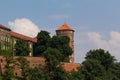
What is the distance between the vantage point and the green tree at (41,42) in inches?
3167

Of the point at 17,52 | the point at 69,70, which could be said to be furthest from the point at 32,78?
the point at 17,52

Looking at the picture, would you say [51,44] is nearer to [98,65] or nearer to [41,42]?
[41,42]

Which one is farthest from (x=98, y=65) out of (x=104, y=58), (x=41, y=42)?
(x=41, y=42)

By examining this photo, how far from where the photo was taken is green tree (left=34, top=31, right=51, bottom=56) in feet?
264

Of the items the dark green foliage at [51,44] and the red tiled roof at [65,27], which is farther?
the red tiled roof at [65,27]

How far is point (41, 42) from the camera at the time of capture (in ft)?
269

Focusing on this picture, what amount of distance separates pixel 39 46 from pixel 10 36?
5.17m

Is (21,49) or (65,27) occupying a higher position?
(65,27)

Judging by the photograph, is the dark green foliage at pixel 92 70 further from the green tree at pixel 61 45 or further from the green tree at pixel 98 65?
the green tree at pixel 61 45

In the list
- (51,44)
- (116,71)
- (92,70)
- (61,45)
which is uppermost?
(51,44)

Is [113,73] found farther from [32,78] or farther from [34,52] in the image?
[32,78]

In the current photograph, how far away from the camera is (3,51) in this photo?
68750mm

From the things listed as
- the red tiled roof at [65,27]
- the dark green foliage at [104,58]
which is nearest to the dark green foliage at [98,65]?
the dark green foliage at [104,58]

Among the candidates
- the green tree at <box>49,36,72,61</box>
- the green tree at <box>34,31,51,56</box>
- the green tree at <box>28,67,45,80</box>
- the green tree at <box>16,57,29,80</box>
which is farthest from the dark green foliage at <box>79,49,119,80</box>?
the green tree at <box>16,57,29,80</box>
